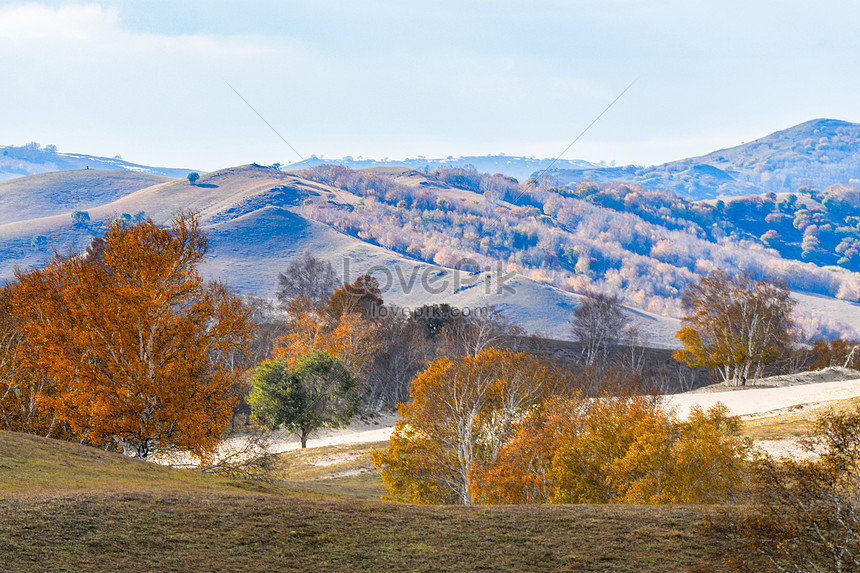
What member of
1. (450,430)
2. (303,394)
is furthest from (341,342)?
(450,430)

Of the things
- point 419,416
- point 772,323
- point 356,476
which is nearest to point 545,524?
point 419,416

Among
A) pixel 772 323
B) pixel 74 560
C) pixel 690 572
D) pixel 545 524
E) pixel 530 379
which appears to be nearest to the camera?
pixel 74 560

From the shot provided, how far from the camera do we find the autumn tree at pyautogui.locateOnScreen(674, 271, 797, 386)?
2395 inches

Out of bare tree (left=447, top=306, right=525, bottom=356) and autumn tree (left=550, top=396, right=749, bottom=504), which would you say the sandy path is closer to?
bare tree (left=447, top=306, right=525, bottom=356)

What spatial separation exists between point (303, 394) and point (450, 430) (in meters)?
24.6

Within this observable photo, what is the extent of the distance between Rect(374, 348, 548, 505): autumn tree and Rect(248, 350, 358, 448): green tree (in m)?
20.9

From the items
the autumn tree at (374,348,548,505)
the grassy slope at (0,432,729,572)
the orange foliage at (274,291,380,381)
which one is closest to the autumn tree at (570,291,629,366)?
the orange foliage at (274,291,380,381)

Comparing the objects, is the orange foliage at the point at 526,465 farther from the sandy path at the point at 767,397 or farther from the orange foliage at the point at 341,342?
the orange foliage at the point at 341,342

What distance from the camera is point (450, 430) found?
27906mm

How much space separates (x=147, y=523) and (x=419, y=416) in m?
17.1

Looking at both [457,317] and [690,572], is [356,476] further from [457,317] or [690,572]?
[457,317]

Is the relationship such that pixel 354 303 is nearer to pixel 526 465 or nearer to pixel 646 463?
pixel 526 465

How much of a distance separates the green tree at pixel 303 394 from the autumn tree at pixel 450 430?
68.6 ft

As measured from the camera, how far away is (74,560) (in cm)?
1027
